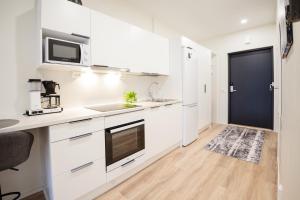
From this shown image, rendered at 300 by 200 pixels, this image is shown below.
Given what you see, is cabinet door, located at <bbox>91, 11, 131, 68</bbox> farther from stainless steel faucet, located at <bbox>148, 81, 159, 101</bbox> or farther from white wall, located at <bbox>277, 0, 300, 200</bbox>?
white wall, located at <bbox>277, 0, 300, 200</bbox>

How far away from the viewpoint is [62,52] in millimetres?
1637

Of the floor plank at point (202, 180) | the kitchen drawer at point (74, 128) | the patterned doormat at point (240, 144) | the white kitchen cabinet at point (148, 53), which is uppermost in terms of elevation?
the white kitchen cabinet at point (148, 53)

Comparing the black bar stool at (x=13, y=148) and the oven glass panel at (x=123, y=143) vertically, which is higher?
the black bar stool at (x=13, y=148)

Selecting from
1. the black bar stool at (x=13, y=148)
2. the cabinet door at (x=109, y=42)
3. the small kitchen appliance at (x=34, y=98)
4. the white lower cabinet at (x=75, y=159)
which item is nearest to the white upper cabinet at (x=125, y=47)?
the cabinet door at (x=109, y=42)

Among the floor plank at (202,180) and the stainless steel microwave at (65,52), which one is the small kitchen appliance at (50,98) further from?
the floor plank at (202,180)

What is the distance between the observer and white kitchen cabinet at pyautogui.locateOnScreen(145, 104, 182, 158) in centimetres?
227

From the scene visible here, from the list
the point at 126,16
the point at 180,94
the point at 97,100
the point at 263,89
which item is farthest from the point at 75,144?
the point at 263,89

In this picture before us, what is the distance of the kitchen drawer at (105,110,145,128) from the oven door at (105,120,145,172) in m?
0.04

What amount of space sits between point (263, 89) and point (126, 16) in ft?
12.2

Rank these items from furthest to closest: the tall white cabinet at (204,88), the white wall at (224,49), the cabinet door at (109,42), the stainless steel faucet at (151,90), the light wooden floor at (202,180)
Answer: the white wall at (224,49), the tall white cabinet at (204,88), the stainless steel faucet at (151,90), the cabinet door at (109,42), the light wooden floor at (202,180)

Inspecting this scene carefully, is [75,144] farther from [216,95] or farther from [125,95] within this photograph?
[216,95]

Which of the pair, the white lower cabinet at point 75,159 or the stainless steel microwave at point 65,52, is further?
the stainless steel microwave at point 65,52

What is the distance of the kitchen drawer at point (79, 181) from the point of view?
1.36 metres

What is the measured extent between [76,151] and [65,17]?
137cm
